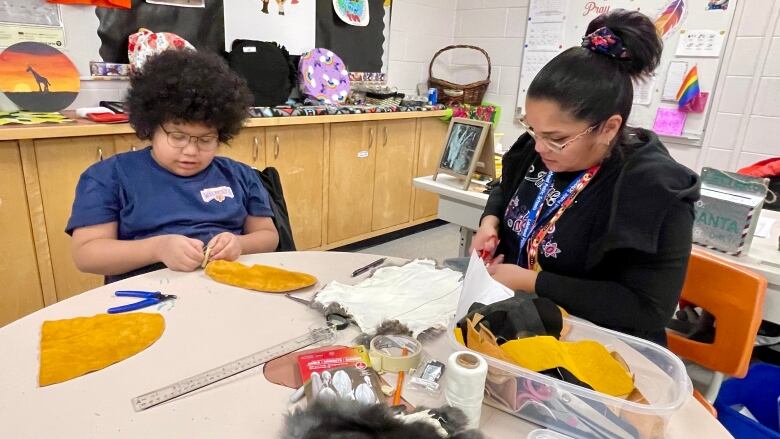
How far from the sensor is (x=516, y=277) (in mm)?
1169

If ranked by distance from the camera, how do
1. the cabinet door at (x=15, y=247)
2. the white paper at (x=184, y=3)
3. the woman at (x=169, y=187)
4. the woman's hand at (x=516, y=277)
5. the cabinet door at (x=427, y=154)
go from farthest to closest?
the cabinet door at (x=427, y=154) → the white paper at (x=184, y=3) → the cabinet door at (x=15, y=247) → the woman at (x=169, y=187) → the woman's hand at (x=516, y=277)

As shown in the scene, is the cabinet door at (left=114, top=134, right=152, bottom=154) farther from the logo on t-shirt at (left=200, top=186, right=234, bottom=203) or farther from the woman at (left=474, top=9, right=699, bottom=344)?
the woman at (left=474, top=9, right=699, bottom=344)

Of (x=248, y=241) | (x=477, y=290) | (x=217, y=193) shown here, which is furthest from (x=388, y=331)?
(x=217, y=193)

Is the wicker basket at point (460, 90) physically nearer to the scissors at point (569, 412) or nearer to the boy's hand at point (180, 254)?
the boy's hand at point (180, 254)

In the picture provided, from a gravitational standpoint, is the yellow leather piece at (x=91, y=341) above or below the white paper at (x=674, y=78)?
below

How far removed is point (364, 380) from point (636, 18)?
1.01 m

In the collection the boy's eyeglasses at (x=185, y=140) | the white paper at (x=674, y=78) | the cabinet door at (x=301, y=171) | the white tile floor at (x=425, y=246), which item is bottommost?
the white tile floor at (x=425, y=246)

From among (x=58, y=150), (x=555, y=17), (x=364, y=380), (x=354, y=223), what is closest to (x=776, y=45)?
(x=555, y=17)

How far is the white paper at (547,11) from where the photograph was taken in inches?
147

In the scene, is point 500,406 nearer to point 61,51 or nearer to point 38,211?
point 38,211

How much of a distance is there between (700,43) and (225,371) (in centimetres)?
354

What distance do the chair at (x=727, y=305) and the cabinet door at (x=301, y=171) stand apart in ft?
7.17

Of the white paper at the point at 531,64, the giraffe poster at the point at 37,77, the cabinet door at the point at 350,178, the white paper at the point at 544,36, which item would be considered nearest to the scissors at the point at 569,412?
the giraffe poster at the point at 37,77

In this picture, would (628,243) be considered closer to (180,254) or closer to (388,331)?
(388,331)
